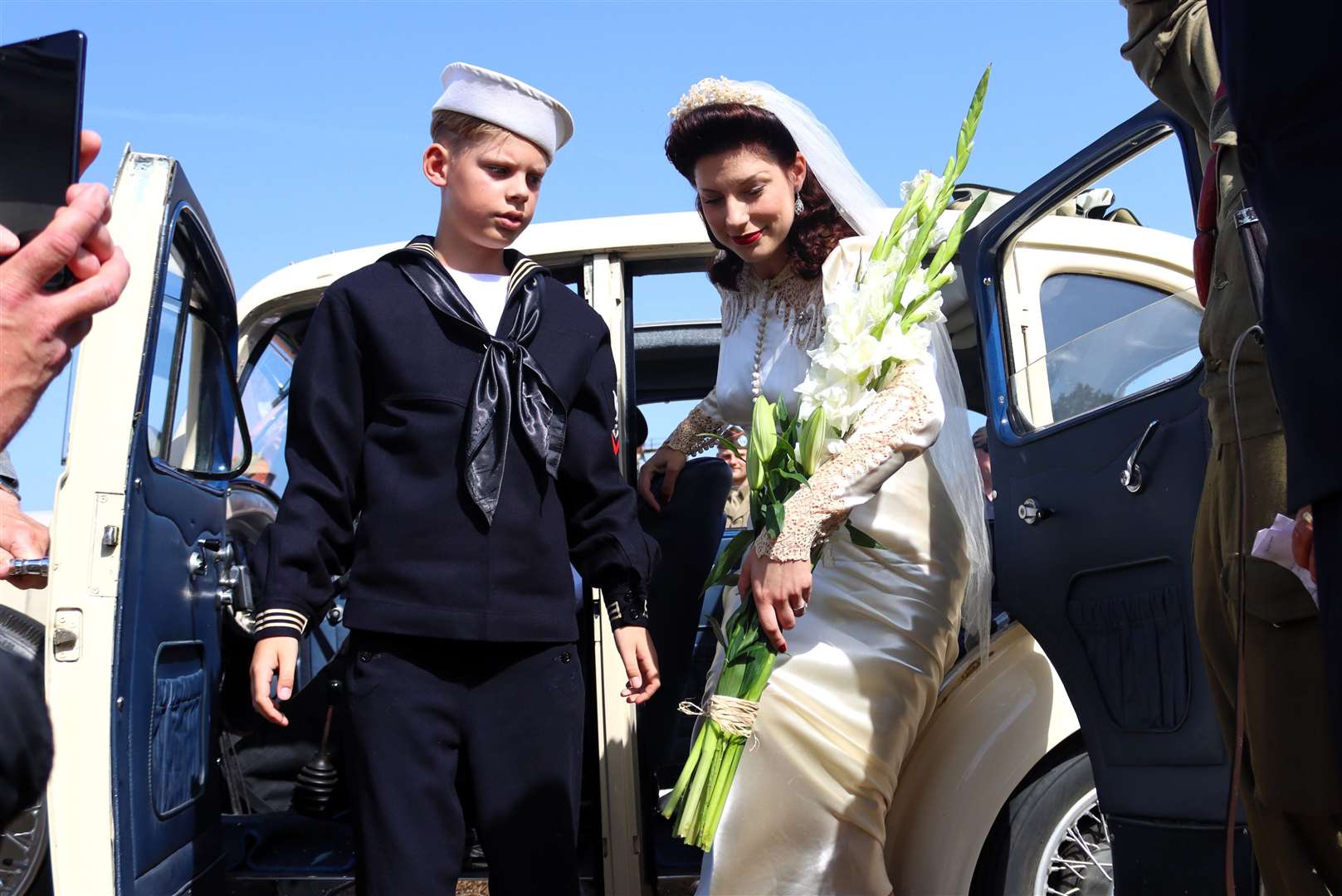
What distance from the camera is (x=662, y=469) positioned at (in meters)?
3.25

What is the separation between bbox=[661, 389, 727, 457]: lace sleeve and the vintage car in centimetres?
15

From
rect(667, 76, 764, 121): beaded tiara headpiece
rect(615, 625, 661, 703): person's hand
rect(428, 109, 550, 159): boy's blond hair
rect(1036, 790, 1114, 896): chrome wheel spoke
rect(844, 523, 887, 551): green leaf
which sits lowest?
rect(1036, 790, 1114, 896): chrome wheel spoke

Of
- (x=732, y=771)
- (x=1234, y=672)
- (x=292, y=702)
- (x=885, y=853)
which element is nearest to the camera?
(x=1234, y=672)

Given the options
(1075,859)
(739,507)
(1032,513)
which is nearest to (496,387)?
(1032,513)

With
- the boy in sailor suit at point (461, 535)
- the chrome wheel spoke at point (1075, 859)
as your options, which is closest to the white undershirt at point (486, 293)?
the boy in sailor suit at point (461, 535)

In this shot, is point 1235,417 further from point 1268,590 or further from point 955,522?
point 955,522

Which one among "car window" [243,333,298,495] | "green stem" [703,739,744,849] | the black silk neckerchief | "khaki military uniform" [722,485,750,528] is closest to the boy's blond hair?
the black silk neckerchief

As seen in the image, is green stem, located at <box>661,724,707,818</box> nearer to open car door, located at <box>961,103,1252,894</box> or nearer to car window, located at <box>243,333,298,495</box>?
open car door, located at <box>961,103,1252,894</box>

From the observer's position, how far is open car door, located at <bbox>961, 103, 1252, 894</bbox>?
243 cm

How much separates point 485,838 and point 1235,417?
146 centimetres

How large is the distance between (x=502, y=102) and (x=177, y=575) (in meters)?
1.47

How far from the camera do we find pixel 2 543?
1.88 meters

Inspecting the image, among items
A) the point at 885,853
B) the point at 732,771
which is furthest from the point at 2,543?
the point at 885,853

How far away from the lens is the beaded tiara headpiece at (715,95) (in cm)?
293
